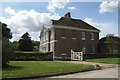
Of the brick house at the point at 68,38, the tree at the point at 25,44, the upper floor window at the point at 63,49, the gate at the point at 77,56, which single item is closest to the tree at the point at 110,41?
the brick house at the point at 68,38

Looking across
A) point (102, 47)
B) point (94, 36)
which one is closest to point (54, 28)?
point (94, 36)

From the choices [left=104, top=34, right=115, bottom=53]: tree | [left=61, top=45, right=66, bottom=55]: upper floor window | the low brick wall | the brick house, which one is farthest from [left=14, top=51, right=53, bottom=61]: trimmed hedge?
[left=104, top=34, right=115, bottom=53]: tree

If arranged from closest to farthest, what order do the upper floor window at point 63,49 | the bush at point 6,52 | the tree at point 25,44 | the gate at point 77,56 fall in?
the bush at point 6,52
the gate at point 77,56
the upper floor window at point 63,49
the tree at point 25,44

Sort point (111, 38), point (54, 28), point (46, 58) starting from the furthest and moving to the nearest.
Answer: point (111, 38), point (54, 28), point (46, 58)

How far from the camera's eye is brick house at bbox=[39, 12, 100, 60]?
2450cm

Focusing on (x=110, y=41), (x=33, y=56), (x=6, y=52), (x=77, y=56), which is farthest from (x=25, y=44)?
(x=6, y=52)

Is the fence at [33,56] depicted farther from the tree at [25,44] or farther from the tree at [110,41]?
the tree at [25,44]

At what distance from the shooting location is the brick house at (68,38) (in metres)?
24.5

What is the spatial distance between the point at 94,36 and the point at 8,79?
26.8 metres

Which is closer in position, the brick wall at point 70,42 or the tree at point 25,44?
the brick wall at point 70,42

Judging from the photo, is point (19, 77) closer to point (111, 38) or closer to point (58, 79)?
point (58, 79)

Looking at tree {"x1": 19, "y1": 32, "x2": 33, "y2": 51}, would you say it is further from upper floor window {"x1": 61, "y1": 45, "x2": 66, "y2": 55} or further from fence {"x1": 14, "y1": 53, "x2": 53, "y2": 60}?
fence {"x1": 14, "y1": 53, "x2": 53, "y2": 60}

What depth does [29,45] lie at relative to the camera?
4906 centimetres

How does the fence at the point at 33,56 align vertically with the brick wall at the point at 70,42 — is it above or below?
below
